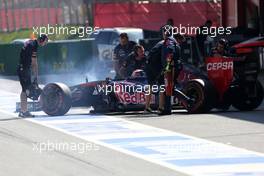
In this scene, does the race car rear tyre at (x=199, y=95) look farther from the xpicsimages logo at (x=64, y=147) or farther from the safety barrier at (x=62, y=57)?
the safety barrier at (x=62, y=57)

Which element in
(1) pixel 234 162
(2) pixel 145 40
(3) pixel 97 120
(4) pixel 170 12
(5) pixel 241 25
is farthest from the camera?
Answer: (4) pixel 170 12

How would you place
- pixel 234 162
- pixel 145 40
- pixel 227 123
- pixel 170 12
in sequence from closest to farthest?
pixel 234 162 < pixel 227 123 < pixel 145 40 < pixel 170 12

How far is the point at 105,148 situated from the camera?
40.2 ft

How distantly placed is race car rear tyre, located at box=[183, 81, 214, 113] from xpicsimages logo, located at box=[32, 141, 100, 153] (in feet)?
13.2

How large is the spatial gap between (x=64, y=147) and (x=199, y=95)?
4691mm

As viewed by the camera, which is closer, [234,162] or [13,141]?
[234,162]

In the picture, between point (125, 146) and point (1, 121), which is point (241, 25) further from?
point (125, 146)

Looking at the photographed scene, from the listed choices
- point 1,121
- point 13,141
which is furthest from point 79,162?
point 1,121

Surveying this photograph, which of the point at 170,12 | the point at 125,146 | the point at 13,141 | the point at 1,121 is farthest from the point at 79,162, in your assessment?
the point at 170,12

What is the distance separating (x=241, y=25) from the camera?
3231 cm

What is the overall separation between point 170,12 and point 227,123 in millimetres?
22655

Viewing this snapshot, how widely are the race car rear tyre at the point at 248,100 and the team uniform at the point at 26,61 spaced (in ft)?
13.5

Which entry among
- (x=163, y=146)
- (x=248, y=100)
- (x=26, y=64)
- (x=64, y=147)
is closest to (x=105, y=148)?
(x=64, y=147)

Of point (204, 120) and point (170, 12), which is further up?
point (170, 12)
